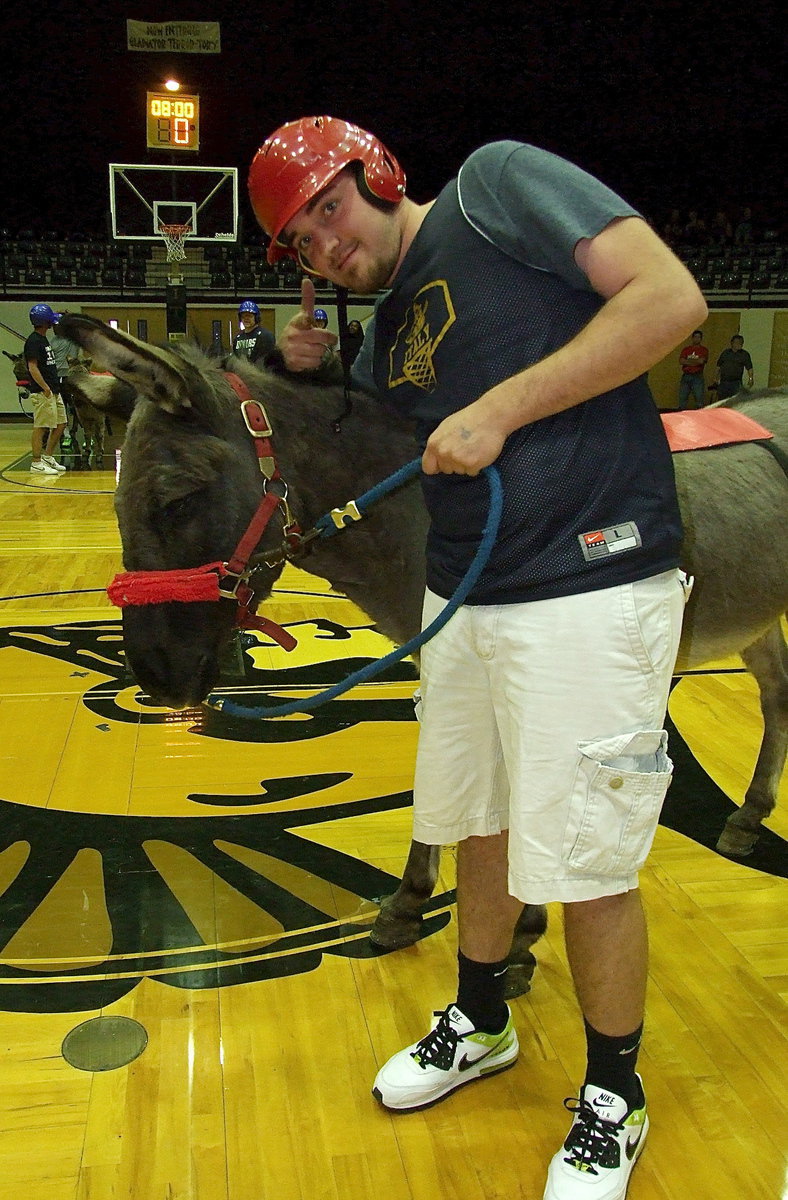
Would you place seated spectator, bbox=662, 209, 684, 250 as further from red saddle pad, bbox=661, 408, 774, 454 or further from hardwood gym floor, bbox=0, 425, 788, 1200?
red saddle pad, bbox=661, 408, 774, 454

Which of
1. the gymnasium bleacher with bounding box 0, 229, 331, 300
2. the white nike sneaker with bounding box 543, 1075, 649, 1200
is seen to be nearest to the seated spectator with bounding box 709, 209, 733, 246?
the gymnasium bleacher with bounding box 0, 229, 331, 300

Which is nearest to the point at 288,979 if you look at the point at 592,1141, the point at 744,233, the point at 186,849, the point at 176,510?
the point at 186,849

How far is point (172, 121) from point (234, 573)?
15.3 meters

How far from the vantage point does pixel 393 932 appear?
257cm

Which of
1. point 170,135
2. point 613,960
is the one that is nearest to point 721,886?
point 613,960

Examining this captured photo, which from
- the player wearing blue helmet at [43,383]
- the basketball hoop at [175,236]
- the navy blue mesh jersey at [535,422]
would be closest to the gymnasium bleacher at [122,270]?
the basketball hoop at [175,236]

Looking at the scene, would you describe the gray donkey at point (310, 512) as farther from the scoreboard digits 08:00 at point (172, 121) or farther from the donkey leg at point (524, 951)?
the scoreboard digits 08:00 at point (172, 121)

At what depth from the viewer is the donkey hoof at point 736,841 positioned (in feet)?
9.99

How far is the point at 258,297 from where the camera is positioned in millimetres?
18375

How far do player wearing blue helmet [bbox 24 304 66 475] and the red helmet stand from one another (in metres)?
9.70

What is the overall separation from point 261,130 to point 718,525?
1972cm

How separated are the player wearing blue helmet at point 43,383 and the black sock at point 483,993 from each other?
987 cm

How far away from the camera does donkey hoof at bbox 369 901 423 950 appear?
8.39 feet

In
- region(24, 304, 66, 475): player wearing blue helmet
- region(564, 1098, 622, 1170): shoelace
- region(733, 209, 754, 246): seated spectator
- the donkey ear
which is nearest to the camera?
the donkey ear
